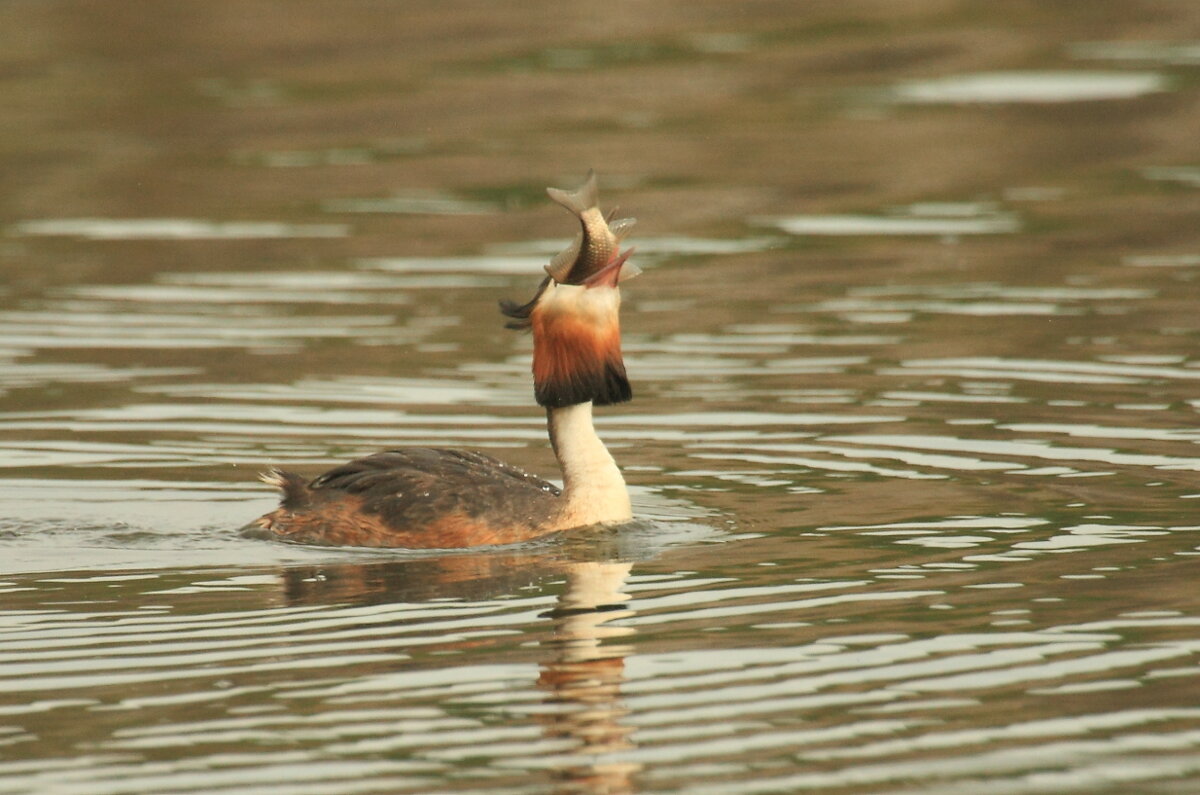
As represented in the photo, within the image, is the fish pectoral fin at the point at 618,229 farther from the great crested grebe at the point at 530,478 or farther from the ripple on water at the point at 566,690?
the ripple on water at the point at 566,690

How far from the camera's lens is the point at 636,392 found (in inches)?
642

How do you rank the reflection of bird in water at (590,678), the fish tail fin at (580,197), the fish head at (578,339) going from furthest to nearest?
1. the fish head at (578,339)
2. the fish tail fin at (580,197)
3. the reflection of bird in water at (590,678)

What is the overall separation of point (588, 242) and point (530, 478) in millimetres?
1409

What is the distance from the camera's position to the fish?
11.6 m

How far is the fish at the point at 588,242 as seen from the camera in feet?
38.0

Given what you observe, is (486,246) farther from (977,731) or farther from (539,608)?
(977,731)

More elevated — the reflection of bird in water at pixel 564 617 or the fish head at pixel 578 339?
the fish head at pixel 578 339

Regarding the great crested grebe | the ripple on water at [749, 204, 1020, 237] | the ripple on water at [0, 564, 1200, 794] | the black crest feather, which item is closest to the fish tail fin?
the great crested grebe

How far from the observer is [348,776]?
316 inches

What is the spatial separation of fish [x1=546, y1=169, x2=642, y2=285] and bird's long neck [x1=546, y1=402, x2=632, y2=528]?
738 mm

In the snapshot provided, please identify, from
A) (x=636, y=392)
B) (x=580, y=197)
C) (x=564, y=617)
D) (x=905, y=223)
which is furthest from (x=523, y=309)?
(x=905, y=223)

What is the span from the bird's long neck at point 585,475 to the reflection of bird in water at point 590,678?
74cm

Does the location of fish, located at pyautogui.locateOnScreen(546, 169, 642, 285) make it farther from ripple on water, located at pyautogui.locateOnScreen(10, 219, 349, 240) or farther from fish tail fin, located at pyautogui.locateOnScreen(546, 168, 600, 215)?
ripple on water, located at pyautogui.locateOnScreen(10, 219, 349, 240)

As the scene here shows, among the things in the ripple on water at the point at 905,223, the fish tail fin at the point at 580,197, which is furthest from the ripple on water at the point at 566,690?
the ripple on water at the point at 905,223
